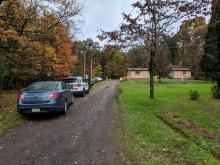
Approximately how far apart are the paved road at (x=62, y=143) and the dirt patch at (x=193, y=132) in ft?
7.53

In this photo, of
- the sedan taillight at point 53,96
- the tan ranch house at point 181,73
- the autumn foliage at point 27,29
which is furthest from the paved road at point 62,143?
the tan ranch house at point 181,73

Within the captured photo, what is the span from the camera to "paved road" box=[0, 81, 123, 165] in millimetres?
7501

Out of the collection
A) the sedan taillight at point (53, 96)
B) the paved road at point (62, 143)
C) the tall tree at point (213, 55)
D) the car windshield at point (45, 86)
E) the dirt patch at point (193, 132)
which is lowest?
the dirt patch at point (193, 132)

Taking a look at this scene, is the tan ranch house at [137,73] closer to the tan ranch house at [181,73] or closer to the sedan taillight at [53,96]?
the tan ranch house at [181,73]

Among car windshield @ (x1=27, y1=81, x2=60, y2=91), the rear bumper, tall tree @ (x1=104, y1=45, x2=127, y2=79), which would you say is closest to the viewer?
the rear bumper

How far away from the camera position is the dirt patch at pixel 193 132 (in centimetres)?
884

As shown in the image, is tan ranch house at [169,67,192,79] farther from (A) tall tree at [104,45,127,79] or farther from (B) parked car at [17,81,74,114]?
(B) parked car at [17,81,74,114]

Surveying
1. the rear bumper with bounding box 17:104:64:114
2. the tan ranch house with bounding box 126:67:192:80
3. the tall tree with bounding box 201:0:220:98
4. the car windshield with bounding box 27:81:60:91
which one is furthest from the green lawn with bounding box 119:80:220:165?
the tan ranch house with bounding box 126:67:192:80

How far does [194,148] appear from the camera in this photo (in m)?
8.39

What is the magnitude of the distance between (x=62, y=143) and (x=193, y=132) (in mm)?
4454

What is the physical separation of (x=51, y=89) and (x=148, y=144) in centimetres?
691

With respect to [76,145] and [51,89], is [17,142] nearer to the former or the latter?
[76,145]

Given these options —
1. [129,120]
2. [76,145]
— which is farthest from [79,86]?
[76,145]

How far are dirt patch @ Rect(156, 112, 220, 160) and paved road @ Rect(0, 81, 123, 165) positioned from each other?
2.29 m
